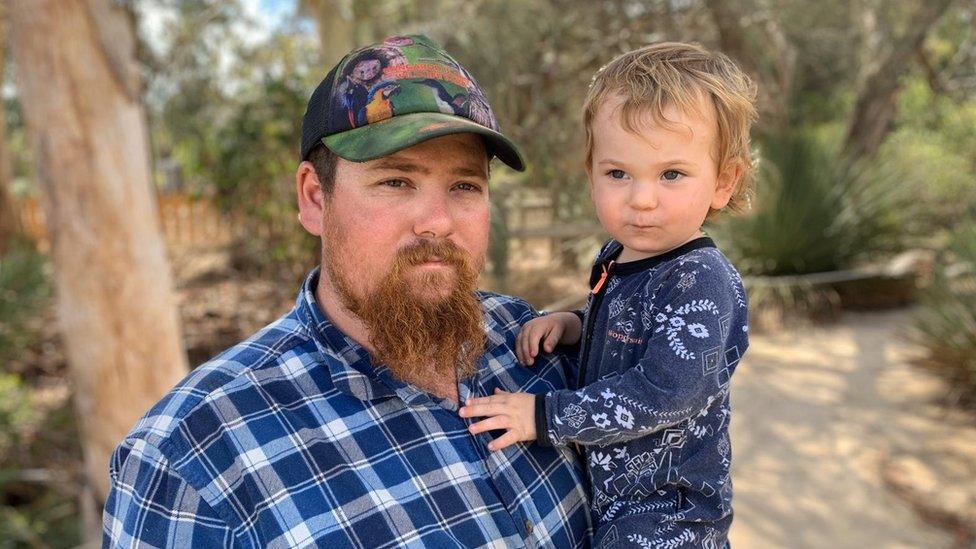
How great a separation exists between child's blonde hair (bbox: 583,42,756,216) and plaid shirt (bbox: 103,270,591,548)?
2.16ft

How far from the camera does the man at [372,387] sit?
4.37 feet

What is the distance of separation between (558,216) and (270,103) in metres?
4.34

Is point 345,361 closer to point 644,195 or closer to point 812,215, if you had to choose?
point 644,195

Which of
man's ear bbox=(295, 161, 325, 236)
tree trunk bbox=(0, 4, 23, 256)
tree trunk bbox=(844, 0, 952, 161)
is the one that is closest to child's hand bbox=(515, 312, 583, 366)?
man's ear bbox=(295, 161, 325, 236)

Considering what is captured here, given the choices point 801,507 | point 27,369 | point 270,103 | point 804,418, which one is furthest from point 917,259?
point 27,369

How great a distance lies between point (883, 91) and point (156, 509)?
33.1 feet

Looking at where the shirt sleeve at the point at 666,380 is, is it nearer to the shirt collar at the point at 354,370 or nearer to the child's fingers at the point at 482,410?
the child's fingers at the point at 482,410

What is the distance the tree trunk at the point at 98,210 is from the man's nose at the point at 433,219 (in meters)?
3.18

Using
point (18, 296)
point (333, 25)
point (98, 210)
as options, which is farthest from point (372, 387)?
point (333, 25)

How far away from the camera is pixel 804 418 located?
616cm

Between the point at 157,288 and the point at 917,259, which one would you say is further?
the point at 917,259

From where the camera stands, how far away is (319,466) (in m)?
1.40

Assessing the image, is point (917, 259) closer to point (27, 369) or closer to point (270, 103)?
point (270, 103)

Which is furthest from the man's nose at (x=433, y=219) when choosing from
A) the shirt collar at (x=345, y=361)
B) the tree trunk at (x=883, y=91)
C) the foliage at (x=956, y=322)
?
the tree trunk at (x=883, y=91)
